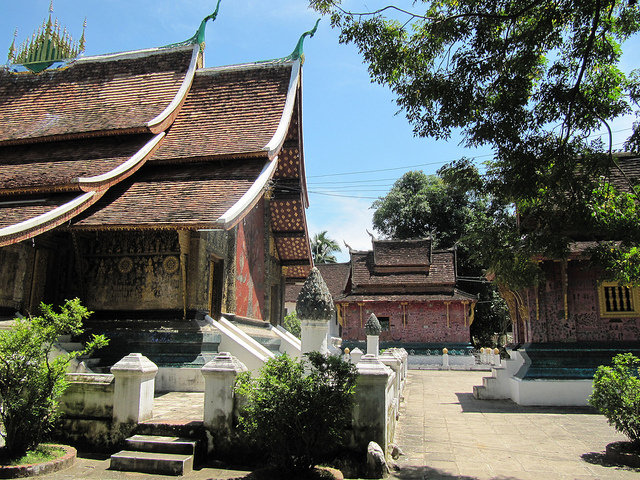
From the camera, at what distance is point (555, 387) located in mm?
10508

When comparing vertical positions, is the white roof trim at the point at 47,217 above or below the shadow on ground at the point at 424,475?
above

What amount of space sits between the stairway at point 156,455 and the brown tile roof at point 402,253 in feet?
71.8

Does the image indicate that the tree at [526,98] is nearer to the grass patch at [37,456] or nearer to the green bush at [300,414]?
the green bush at [300,414]

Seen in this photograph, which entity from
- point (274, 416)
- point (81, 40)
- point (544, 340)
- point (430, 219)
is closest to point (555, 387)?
point (544, 340)

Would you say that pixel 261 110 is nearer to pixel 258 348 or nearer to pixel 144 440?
pixel 258 348

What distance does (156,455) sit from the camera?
5332 millimetres

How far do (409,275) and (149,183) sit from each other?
18.6 m

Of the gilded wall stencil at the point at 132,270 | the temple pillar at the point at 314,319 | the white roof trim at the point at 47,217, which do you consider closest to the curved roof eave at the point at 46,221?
the white roof trim at the point at 47,217

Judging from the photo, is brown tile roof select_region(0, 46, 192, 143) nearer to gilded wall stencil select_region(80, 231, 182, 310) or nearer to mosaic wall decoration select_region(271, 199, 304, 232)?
gilded wall stencil select_region(80, 231, 182, 310)

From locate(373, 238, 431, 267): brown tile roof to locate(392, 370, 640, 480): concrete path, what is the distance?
15.2 meters

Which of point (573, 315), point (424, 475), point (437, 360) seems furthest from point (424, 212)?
point (424, 475)

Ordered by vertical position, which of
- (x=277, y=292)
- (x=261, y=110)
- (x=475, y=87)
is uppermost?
(x=261, y=110)

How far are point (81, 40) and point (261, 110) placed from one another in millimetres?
6918

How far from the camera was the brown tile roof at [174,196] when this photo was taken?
8.24m
